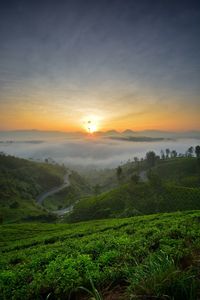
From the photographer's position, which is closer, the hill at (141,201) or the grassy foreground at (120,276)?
the grassy foreground at (120,276)

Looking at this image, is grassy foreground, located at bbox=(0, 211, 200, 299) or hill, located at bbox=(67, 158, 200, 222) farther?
hill, located at bbox=(67, 158, 200, 222)

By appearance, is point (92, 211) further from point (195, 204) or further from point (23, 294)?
point (23, 294)

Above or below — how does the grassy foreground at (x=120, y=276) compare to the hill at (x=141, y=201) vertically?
above

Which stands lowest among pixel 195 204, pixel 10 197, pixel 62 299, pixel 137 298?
pixel 10 197

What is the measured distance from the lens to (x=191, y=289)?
5.48 m

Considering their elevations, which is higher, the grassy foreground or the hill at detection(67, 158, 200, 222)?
the grassy foreground

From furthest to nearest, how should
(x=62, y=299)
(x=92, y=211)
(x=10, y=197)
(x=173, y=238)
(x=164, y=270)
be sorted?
(x=10, y=197)
(x=92, y=211)
(x=173, y=238)
(x=62, y=299)
(x=164, y=270)

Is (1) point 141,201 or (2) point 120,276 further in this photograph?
(1) point 141,201

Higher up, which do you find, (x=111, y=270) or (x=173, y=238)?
(x=111, y=270)

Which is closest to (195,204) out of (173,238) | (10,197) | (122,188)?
(122,188)

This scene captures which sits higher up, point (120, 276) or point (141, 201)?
point (120, 276)

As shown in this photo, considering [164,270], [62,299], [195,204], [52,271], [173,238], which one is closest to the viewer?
[164,270]

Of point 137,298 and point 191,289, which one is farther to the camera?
point 137,298

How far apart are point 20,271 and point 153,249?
8.20 meters
